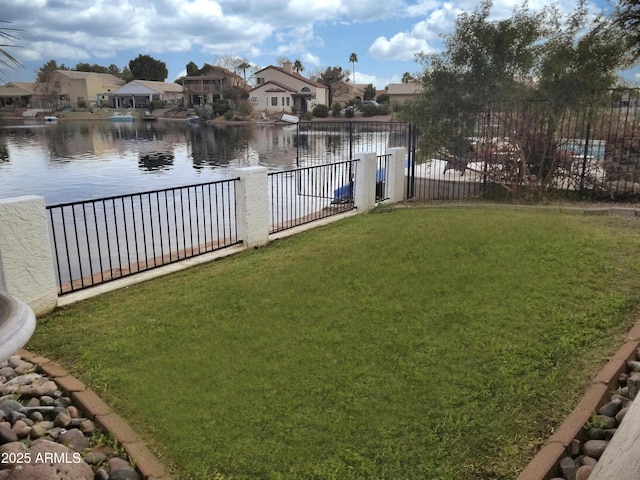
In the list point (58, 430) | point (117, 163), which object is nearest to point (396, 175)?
point (58, 430)

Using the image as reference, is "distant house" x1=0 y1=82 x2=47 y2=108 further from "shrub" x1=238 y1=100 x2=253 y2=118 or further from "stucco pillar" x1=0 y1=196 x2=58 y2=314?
"stucco pillar" x1=0 y1=196 x2=58 y2=314

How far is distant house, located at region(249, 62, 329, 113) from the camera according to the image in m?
74.9

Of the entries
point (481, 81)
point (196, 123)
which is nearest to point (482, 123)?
point (481, 81)

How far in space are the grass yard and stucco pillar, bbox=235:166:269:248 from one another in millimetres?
1048

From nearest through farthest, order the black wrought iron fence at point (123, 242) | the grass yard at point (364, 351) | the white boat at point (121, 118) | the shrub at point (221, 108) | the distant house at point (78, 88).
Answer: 1. the grass yard at point (364, 351)
2. the black wrought iron fence at point (123, 242)
3. the shrub at point (221, 108)
4. the white boat at point (121, 118)
5. the distant house at point (78, 88)

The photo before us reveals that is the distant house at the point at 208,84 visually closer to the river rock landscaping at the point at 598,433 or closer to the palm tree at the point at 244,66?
the palm tree at the point at 244,66

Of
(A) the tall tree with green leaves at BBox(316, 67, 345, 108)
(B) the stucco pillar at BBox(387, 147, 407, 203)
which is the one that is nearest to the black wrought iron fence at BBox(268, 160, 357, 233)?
(B) the stucco pillar at BBox(387, 147, 407, 203)

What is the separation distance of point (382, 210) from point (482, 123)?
3.77 meters

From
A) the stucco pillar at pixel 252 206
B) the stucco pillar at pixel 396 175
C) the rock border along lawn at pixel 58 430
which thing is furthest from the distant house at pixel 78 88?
the rock border along lawn at pixel 58 430

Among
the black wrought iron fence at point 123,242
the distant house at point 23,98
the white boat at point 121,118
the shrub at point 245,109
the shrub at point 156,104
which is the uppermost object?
the distant house at point 23,98

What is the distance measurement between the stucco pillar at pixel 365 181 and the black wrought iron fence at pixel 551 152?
6.43ft

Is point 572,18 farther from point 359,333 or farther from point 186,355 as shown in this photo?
point 186,355

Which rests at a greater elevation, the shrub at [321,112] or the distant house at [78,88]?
the distant house at [78,88]

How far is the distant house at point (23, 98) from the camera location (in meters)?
87.4
